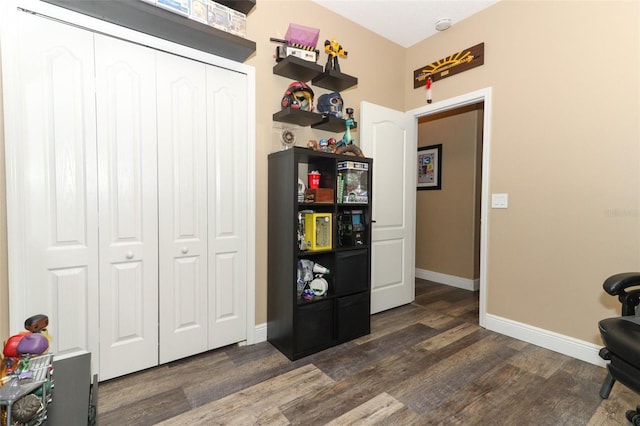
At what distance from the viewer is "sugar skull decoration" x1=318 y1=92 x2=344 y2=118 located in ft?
8.36

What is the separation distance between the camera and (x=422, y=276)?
4.42 meters

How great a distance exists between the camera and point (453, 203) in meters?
4.00

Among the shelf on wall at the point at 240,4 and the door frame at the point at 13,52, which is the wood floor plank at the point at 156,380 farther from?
the shelf on wall at the point at 240,4

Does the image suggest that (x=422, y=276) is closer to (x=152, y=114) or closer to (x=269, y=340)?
(x=269, y=340)

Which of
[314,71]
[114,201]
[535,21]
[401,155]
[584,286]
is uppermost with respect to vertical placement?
[535,21]

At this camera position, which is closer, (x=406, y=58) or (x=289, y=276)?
(x=289, y=276)

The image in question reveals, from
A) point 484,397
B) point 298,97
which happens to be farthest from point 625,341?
point 298,97

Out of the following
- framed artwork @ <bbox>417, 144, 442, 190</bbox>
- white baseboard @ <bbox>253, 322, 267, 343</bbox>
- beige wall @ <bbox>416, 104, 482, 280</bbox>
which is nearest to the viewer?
white baseboard @ <bbox>253, 322, 267, 343</bbox>

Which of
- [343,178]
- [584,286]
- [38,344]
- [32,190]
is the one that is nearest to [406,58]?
[343,178]

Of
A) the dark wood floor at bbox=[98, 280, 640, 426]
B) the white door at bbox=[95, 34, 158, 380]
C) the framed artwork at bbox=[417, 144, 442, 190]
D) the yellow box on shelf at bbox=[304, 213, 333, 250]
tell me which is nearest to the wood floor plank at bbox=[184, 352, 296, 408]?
the dark wood floor at bbox=[98, 280, 640, 426]

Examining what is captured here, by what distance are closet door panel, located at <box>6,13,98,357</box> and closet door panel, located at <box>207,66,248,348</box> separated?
681 millimetres

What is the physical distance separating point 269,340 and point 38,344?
1574mm

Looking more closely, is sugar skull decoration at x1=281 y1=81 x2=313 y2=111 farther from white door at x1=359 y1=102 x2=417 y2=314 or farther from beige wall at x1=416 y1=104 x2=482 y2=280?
beige wall at x1=416 y1=104 x2=482 y2=280

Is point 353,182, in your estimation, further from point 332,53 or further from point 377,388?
point 377,388
